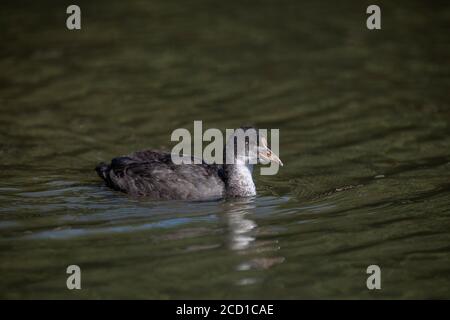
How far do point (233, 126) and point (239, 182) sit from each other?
Answer: 3.15 meters

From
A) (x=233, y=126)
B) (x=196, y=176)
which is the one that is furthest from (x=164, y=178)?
(x=233, y=126)

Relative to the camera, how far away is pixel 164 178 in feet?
39.2

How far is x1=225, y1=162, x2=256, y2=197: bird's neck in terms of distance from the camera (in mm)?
11977

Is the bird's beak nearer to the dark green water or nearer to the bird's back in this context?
the dark green water

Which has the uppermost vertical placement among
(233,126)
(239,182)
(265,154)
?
(233,126)

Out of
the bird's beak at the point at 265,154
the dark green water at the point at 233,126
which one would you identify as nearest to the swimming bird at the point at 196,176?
the bird's beak at the point at 265,154

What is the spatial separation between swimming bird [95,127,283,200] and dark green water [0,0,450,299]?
9.3 inches

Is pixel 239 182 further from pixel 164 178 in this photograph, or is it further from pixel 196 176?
pixel 164 178

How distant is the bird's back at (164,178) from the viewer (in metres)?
11.9

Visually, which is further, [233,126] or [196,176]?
[233,126]

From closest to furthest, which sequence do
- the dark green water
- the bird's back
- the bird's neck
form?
the dark green water → the bird's back → the bird's neck

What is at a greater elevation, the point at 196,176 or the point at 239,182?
the point at 196,176

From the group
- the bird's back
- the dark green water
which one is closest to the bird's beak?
the dark green water

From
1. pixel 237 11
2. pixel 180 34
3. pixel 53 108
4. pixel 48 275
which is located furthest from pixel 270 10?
pixel 48 275
